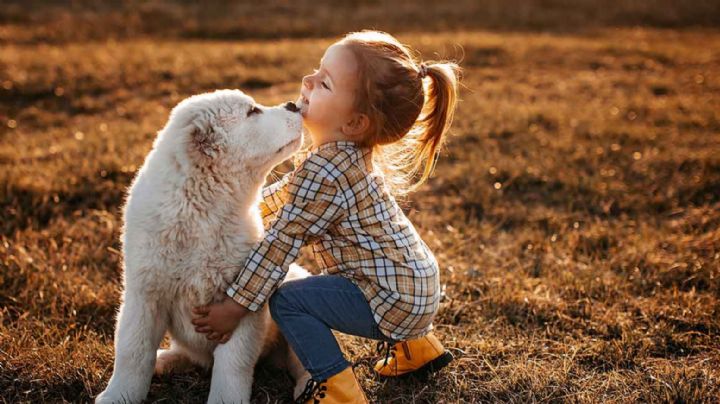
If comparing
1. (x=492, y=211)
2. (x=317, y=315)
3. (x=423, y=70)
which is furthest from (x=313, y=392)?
(x=492, y=211)

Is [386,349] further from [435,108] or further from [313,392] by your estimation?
[435,108]

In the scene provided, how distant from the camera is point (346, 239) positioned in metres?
2.80

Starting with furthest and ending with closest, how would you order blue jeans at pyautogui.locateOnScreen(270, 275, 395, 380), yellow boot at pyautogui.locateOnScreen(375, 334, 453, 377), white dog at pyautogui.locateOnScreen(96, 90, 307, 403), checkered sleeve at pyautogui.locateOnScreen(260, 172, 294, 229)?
checkered sleeve at pyautogui.locateOnScreen(260, 172, 294, 229) < yellow boot at pyautogui.locateOnScreen(375, 334, 453, 377) < blue jeans at pyautogui.locateOnScreen(270, 275, 395, 380) < white dog at pyautogui.locateOnScreen(96, 90, 307, 403)

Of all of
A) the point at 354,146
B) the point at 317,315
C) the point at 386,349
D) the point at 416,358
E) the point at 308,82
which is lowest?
the point at 386,349

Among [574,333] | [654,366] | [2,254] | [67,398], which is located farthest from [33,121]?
[654,366]

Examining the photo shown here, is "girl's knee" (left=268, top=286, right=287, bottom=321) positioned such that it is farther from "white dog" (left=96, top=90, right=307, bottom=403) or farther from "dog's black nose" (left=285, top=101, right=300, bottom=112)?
"dog's black nose" (left=285, top=101, right=300, bottom=112)

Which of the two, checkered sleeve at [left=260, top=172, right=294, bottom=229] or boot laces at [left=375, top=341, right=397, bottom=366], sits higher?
checkered sleeve at [left=260, top=172, right=294, bottom=229]

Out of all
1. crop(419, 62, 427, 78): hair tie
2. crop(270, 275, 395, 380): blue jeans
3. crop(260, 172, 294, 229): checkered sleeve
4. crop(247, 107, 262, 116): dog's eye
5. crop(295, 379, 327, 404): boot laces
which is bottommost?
crop(295, 379, 327, 404): boot laces

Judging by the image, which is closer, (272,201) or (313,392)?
(313,392)

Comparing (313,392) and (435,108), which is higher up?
(435,108)

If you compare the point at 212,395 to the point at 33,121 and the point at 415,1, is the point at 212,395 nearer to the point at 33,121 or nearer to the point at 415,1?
the point at 33,121

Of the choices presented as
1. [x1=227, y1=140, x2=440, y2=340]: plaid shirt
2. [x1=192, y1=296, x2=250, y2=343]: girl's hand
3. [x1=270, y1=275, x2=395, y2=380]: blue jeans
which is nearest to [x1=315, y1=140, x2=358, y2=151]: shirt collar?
[x1=227, y1=140, x2=440, y2=340]: plaid shirt

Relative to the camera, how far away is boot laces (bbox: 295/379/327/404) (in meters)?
2.67

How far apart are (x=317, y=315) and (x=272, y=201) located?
27.4 inches
